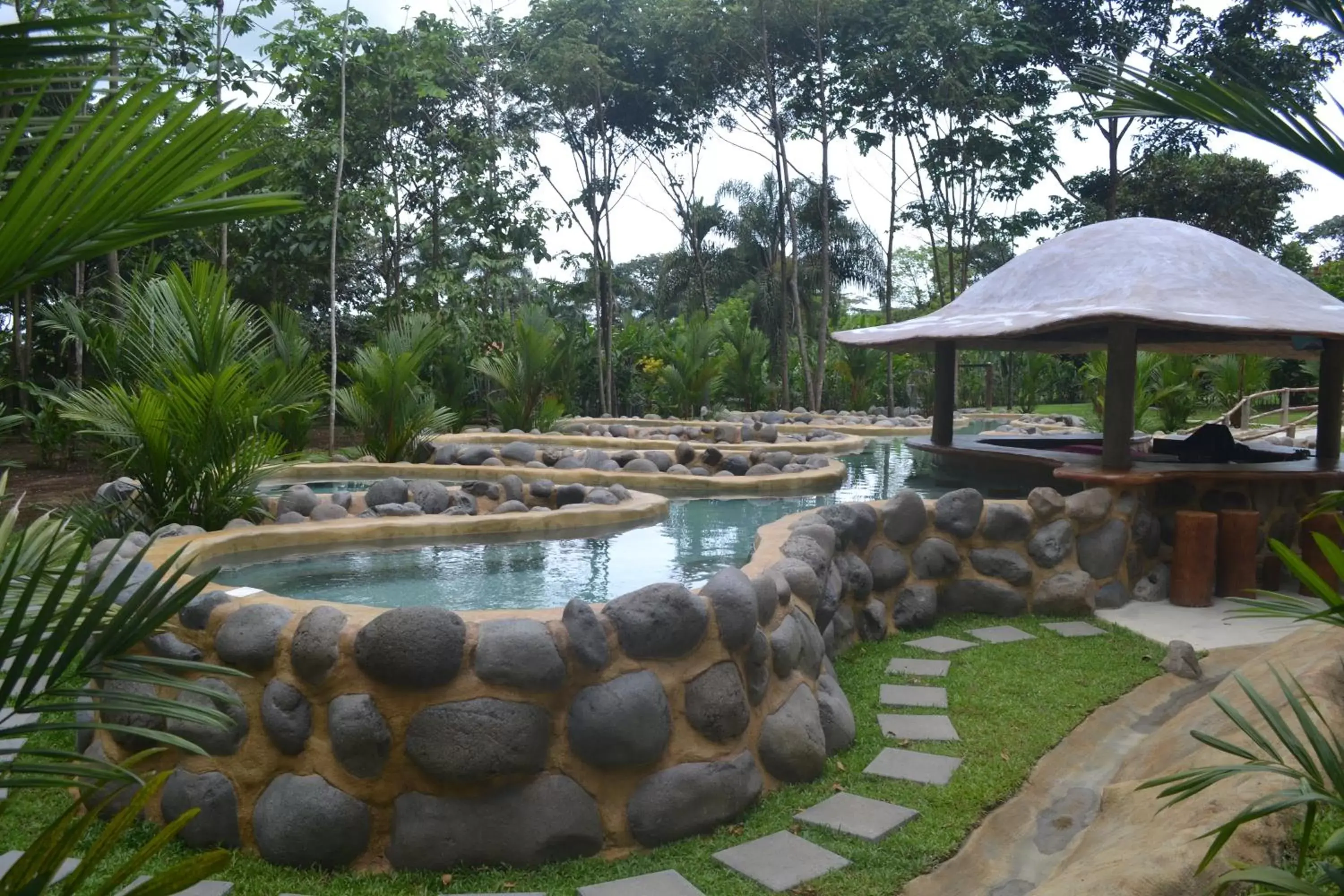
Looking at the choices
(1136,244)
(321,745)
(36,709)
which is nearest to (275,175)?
(1136,244)

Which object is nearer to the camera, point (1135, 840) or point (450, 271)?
point (1135, 840)

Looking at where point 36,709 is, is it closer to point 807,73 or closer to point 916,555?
point 916,555

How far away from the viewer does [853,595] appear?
4664 mm

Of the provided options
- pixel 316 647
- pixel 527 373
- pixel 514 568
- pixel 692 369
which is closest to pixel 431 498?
pixel 514 568

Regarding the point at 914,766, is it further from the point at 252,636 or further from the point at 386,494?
the point at 386,494

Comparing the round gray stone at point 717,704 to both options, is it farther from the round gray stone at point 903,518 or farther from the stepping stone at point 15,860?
the round gray stone at point 903,518

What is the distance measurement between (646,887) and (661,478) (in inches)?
201

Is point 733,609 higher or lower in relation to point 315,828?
higher

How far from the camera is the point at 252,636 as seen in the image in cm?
291

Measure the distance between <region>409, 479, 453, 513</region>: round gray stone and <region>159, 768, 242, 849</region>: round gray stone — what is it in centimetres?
311

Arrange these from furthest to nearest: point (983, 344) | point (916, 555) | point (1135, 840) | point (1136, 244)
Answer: point (983, 344) → point (1136, 244) → point (916, 555) → point (1135, 840)

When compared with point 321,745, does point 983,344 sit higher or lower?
higher

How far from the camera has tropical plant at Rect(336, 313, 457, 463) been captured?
8.33 metres

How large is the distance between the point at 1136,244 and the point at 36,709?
22.6 feet
